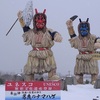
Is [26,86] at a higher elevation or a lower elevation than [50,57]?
lower

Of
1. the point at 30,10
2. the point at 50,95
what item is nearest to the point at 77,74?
the point at 30,10

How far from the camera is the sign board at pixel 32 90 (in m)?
6.24

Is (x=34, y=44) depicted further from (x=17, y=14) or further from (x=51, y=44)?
(x=17, y=14)

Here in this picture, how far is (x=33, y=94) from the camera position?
20.6 ft

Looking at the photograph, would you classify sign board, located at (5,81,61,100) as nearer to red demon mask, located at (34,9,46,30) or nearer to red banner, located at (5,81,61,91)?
red banner, located at (5,81,61,91)

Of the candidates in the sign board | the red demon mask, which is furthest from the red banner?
the red demon mask

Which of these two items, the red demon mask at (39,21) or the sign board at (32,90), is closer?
the sign board at (32,90)

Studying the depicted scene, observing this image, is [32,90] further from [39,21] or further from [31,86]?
[39,21]

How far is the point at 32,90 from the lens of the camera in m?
6.28

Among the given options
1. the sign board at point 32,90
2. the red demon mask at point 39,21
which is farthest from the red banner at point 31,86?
the red demon mask at point 39,21

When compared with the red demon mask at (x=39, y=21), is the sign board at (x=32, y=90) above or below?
below

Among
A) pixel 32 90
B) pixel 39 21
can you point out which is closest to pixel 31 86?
pixel 32 90

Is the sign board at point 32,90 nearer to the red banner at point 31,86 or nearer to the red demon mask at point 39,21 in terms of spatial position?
the red banner at point 31,86

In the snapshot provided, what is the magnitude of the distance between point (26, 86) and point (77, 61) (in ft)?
33.0
